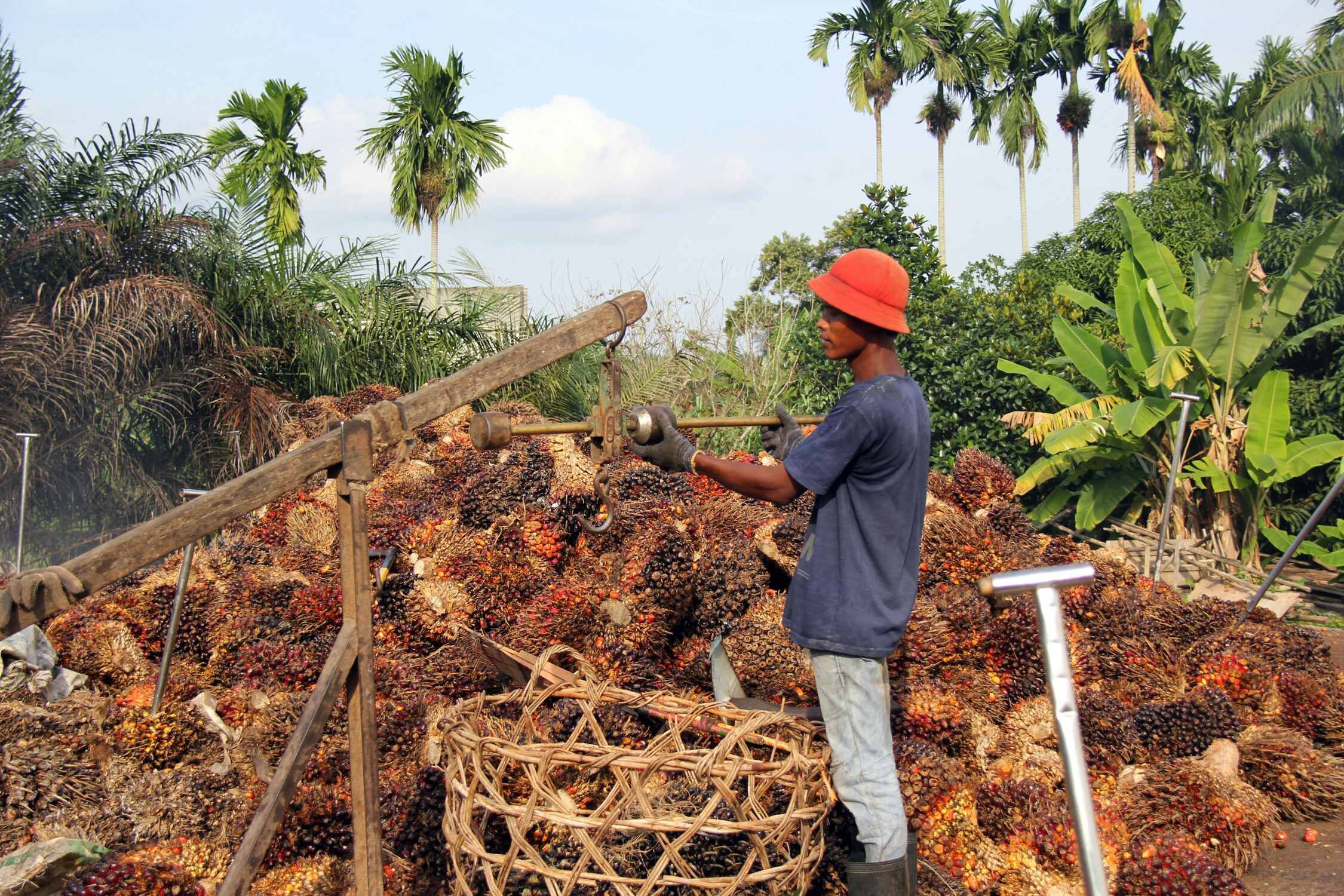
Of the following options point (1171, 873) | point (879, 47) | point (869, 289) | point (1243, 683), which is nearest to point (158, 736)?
point (869, 289)

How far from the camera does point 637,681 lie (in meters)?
3.93

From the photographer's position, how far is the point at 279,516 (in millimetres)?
6199

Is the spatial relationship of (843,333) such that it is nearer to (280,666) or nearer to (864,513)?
(864,513)

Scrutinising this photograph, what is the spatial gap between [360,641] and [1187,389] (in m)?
9.22

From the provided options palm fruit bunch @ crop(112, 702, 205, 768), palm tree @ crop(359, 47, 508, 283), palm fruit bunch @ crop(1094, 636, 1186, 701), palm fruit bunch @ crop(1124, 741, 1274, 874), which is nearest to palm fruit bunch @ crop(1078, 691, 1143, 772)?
palm fruit bunch @ crop(1124, 741, 1274, 874)

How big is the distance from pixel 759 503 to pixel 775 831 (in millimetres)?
2855

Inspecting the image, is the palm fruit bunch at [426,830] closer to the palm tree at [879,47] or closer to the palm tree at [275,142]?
the palm tree at [275,142]

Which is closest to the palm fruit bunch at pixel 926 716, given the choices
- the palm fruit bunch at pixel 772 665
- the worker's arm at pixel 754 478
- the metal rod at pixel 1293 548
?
the palm fruit bunch at pixel 772 665

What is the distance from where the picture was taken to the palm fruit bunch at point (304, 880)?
3182 mm

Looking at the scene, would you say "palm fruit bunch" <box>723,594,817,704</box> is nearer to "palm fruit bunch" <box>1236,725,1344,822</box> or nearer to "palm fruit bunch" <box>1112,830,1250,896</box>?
"palm fruit bunch" <box>1112,830,1250,896</box>

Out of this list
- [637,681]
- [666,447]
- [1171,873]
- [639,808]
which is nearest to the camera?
[639,808]

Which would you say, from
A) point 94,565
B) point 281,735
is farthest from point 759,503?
point 94,565

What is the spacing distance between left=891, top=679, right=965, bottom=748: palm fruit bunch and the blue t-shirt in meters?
1.14

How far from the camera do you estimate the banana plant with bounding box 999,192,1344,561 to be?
9070mm
